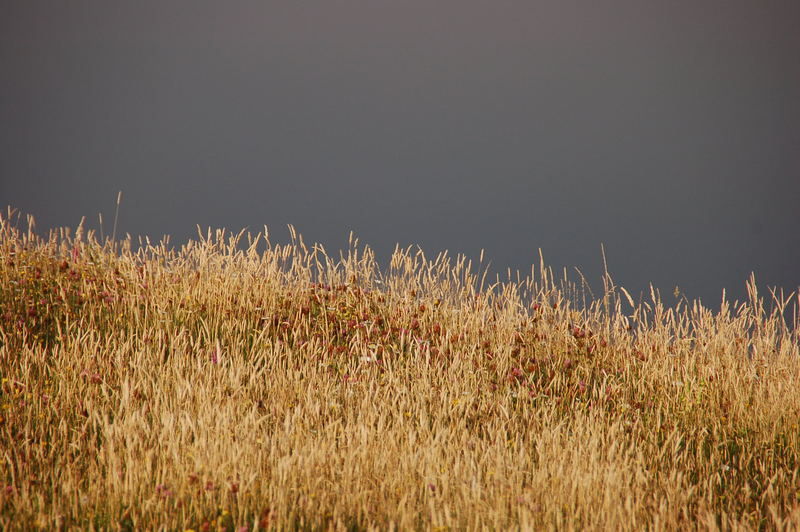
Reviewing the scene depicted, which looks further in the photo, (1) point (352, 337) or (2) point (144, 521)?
(1) point (352, 337)

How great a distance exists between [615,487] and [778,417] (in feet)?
7.67

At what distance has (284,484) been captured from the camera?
3.19m

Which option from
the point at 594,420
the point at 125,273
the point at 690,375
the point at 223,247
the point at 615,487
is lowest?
the point at 615,487

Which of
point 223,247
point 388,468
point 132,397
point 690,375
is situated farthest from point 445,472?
point 223,247

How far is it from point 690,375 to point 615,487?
2.89 meters

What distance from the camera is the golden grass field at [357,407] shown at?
3.18 metres

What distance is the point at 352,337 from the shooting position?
21.0ft

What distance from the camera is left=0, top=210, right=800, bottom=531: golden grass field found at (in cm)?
318

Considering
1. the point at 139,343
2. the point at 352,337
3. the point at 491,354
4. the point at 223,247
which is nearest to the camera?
the point at 139,343

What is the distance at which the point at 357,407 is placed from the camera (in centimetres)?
460

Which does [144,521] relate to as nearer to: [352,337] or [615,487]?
[615,487]

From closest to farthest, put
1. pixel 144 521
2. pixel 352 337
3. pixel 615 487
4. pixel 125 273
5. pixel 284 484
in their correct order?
pixel 144 521 → pixel 284 484 → pixel 615 487 → pixel 352 337 → pixel 125 273

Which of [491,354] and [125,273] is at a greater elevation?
[125,273]

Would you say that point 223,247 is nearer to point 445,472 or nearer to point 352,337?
point 352,337
